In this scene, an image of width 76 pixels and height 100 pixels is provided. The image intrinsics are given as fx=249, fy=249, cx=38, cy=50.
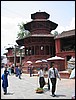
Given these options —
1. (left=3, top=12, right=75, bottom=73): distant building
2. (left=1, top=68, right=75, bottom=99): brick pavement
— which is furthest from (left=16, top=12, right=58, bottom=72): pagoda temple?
(left=1, top=68, right=75, bottom=99): brick pavement

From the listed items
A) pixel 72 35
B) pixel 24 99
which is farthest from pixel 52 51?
pixel 24 99

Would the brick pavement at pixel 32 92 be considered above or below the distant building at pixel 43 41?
below

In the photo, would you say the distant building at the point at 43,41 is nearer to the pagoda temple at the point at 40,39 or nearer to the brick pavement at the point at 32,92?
the pagoda temple at the point at 40,39

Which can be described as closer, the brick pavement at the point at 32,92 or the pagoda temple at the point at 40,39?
the brick pavement at the point at 32,92

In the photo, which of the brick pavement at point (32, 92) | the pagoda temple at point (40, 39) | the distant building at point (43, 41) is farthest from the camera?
the pagoda temple at point (40, 39)

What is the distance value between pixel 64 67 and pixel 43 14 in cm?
1289

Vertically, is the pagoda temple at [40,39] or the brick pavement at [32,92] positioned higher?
the pagoda temple at [40,39]

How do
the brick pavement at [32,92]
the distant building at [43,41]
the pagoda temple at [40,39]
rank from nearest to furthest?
the brick pavement at [32,92]
the distant building at [43,41]
the pagoda temple at [40,39]

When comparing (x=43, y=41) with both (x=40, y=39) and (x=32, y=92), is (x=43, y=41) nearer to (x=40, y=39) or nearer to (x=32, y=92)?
(x=40, y=39)

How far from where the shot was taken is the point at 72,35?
3288 cm

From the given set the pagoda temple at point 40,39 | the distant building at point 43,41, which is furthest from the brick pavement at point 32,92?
the pagoda temple at point 40,39

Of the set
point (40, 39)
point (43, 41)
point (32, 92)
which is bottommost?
point (32, 92)

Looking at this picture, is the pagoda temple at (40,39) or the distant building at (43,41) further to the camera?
the pagoda temple at (40,39)

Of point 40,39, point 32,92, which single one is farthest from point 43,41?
point 32,92
